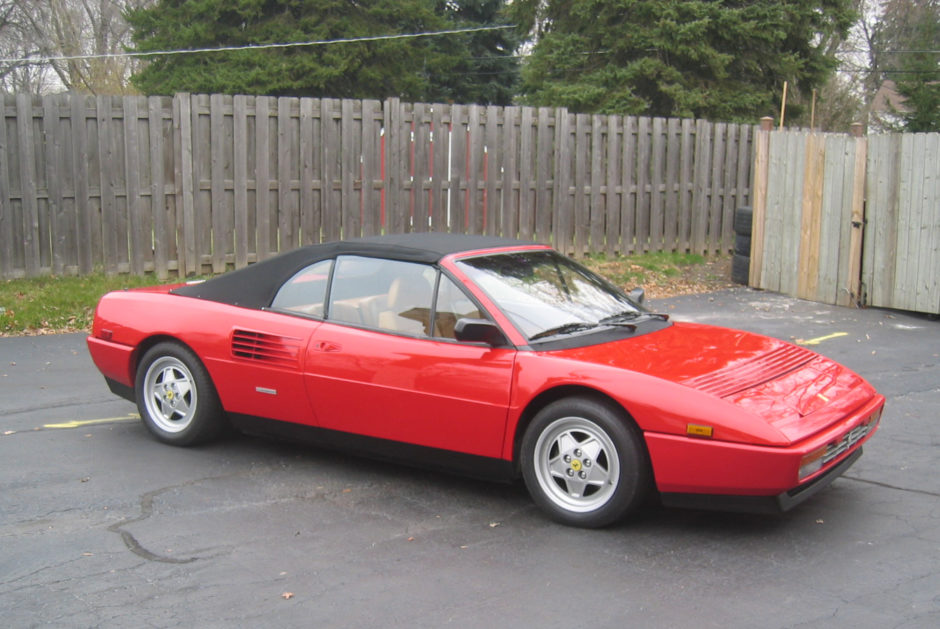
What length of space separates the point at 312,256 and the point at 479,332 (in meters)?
1.50

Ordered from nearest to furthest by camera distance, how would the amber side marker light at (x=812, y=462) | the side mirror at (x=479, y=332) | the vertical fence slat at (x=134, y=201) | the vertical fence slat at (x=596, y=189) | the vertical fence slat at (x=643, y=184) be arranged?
the amber side marker light at (x=812, y=462)
the side mirror at (x=479, y=332)
the vertical fence slat at (x=134, y=201)
the vertical fence slat at (x=596, y=189)
the vertical fence slat at (x=643, y=184)

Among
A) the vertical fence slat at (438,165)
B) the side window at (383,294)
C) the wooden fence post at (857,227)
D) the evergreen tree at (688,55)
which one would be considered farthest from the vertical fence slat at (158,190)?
the evergreen tree at (688,55)

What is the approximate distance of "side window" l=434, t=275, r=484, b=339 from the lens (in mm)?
5383

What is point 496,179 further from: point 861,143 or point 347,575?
point 347,575

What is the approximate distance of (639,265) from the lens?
15227 mm

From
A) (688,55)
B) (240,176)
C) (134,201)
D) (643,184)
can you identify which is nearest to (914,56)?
(688,55)

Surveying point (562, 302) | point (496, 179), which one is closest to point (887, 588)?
point (562, 302)

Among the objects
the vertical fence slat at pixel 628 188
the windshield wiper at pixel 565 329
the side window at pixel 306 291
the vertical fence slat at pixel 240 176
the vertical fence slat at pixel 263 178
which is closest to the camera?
the windshield wiper at pixel 565 329

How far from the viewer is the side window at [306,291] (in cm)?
590

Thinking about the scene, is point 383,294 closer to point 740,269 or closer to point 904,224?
→ point 904,224

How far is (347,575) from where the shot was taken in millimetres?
4367

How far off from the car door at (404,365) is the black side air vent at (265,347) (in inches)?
5.7

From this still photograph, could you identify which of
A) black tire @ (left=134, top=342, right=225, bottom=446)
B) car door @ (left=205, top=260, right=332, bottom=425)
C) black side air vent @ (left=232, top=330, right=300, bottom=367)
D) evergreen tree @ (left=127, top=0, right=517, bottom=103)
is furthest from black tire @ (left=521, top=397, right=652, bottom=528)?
evergreen tree @ (left=127, top=0, right=517, bottom=103)

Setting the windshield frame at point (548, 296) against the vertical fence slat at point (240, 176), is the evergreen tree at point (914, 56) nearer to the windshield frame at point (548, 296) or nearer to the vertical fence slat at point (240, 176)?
the vertical fence slat at point (240, 176)
